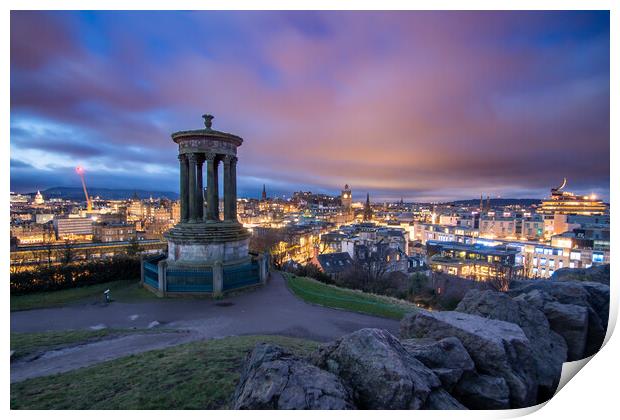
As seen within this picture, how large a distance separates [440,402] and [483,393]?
3.14 ft

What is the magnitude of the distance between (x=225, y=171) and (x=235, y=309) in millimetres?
9013

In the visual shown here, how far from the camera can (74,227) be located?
9100 cm

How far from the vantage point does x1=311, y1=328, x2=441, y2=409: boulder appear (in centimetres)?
377

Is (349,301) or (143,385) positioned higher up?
(143,385)

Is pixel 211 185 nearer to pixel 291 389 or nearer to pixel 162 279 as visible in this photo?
pixel 162 279

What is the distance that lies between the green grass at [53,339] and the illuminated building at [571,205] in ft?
328

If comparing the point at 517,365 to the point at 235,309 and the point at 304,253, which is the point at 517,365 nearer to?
the point at 235,309

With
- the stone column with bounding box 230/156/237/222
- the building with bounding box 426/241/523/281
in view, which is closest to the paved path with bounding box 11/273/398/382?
the stone column with bounding box 230/156/237/222

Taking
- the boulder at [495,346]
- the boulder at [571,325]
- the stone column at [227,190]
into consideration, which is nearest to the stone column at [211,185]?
the stone column at [227,190]

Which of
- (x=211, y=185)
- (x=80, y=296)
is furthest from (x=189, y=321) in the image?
(x=211, y=185)

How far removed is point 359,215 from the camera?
612 feet

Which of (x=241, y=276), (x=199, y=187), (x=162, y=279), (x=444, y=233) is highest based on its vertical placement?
(x=199, y=187)

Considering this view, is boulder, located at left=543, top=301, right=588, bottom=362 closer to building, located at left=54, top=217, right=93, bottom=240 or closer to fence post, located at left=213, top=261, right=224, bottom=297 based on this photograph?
fence post, located at left=213, top=261, right=224, bottom=297

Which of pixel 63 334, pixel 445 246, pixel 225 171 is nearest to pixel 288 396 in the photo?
pixel 63 334
